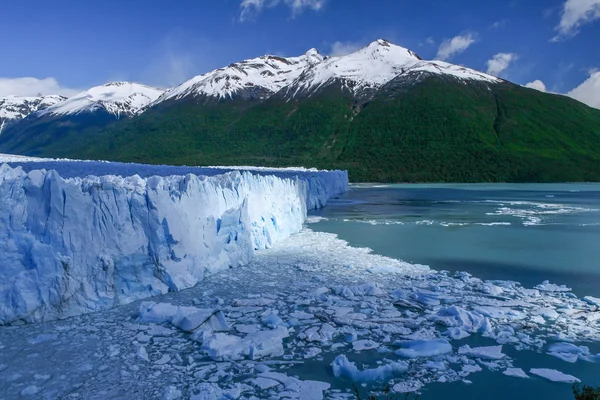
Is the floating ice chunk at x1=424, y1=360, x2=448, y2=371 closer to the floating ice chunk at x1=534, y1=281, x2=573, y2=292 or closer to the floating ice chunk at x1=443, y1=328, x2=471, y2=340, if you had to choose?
the floating ice chunk at x1=443, y1=328, x2=471, y2=340

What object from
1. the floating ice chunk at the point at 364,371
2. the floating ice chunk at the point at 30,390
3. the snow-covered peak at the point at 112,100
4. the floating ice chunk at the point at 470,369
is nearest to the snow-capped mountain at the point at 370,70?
the snow-covered peak at the point at 112,100

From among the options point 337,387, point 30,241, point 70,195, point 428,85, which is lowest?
point 337,387

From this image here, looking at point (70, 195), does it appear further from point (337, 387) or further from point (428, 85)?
point (428, 85)

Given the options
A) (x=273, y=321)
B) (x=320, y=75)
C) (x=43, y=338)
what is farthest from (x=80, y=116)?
(x=273, y=321)

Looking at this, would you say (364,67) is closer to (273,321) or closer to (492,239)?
(492,239)

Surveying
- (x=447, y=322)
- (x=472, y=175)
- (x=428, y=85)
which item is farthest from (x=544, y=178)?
(x=447, y=322)
